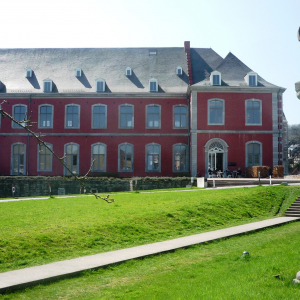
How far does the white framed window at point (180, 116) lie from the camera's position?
35.7m

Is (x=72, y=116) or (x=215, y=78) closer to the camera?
(x=215, y=78)

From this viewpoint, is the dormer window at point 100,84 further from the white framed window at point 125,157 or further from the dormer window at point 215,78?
the dormer window at point 215,78

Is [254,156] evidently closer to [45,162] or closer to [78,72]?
[78,72]

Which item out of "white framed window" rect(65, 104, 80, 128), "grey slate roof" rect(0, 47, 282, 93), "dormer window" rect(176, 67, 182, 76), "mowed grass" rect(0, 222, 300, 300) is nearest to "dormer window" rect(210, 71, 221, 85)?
"grey slate roof" rect(0, 47, 282, 93)

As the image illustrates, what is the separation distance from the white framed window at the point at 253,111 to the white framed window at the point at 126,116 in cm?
942

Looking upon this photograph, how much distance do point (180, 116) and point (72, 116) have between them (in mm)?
9046

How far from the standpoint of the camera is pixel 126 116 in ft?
118

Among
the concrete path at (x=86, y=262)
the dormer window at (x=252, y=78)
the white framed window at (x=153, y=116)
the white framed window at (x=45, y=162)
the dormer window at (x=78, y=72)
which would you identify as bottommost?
the concrete path at (x=86, y=262)

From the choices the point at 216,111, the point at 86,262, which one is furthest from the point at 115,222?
the point at 216,111

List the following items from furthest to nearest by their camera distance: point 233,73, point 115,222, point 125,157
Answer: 1. point 125,157
2. point 233,73
3. point 115,222

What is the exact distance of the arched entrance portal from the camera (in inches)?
1275

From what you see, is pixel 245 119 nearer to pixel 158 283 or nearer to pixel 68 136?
pixel 68 136

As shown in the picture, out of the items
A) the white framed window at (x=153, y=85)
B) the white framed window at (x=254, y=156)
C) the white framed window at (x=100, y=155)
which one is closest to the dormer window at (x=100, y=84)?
the white framed window at (x=153, y=85)

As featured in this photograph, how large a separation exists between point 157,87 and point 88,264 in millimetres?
28288
